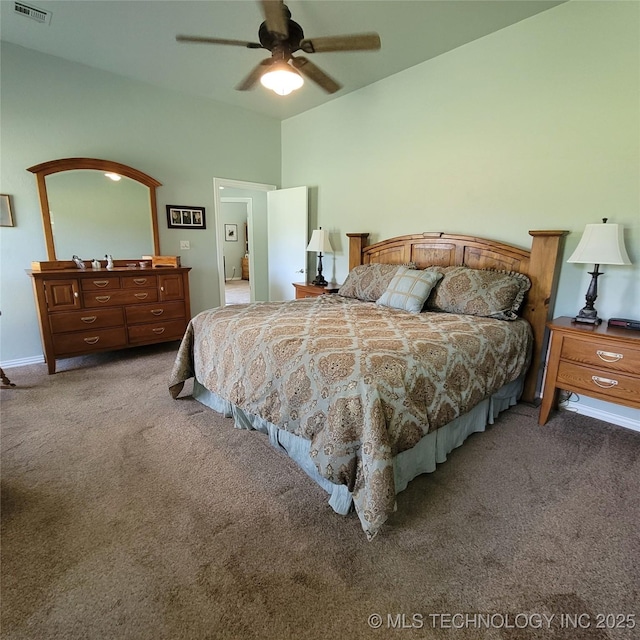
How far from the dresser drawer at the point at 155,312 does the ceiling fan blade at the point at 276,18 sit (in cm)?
278

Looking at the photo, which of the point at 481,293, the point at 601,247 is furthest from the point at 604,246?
the point at 481,293

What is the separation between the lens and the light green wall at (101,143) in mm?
3225

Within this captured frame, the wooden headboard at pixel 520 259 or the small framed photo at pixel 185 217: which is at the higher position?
the small framed photo at pixel 185 217

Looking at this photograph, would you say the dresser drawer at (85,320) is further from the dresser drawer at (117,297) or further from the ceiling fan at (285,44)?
the ceiling fan at (285,44)

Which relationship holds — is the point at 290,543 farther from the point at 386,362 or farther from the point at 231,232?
the point at 231,232

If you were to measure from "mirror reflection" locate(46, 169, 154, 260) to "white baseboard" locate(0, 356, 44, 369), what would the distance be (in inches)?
42.6

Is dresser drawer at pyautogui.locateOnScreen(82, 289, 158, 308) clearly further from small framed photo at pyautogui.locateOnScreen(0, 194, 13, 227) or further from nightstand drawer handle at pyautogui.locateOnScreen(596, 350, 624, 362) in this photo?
nightstand drawer handle at pyautogui.locateOnScreen(596, 350, 624, 362)

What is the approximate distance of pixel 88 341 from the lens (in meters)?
3.42

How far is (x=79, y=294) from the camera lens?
3.31 metres

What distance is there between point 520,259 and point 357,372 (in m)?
2.08

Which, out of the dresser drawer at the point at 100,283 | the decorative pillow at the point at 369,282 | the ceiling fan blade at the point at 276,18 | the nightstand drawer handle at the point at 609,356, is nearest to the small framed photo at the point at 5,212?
the dresser drawer at the point at 100,283

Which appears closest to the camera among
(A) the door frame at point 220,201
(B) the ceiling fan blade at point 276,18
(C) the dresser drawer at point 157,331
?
(B) the ceiling fan blade at point 276,18

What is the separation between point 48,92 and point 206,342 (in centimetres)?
307

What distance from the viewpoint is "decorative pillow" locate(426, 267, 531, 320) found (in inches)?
103
